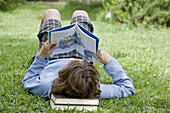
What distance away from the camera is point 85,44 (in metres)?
2.14

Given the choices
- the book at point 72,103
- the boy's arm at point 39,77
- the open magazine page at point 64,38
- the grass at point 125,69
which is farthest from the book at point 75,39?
the grass at point 125,69

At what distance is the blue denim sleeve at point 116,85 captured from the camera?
2488 mm

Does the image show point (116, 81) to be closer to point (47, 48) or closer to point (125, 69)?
point (47, 48)

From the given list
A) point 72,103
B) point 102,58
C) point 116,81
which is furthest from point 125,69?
point 72,103

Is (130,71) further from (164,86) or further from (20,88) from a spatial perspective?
(20,88)

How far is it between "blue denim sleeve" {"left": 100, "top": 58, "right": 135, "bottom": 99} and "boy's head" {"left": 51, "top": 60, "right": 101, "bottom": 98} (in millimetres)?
417

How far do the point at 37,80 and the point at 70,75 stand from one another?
477 millimetres

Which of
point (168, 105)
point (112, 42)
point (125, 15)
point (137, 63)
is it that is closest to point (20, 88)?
point (168, 105)

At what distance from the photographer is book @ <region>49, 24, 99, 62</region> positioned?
6.73ft

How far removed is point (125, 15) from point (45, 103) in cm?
650

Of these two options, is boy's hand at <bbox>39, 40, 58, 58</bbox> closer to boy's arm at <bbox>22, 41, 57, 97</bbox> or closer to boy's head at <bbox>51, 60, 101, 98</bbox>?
boy's arm at <bbox>22, 41, 57, 97</bbox>

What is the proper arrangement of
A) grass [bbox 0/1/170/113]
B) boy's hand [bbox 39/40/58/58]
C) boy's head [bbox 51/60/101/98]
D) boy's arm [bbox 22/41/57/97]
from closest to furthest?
boy's head [bbox 51/60/101/98] → boy's hand [bbox 39/40/58/58] → boy's arm [bbox 22/41/57/97] → grass [bbox 0/1/170/113]

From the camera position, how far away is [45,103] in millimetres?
2350

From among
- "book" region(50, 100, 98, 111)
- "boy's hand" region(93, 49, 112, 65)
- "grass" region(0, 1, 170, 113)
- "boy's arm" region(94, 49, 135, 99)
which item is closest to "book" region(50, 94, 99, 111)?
"book" region(50, 100, 98, 111)
